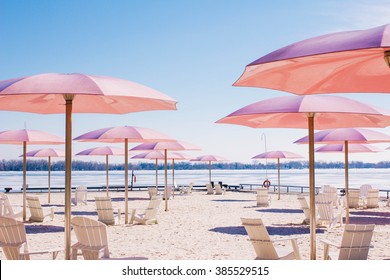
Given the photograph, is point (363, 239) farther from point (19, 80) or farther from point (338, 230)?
point (338, 230)

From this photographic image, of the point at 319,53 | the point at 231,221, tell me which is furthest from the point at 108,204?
the point at 319,53

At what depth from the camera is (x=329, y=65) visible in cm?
465

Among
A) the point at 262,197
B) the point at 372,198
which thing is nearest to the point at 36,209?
the point at 262,197

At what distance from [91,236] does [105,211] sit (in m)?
6.02

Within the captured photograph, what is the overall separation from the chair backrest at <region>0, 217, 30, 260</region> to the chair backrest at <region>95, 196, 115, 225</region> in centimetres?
578

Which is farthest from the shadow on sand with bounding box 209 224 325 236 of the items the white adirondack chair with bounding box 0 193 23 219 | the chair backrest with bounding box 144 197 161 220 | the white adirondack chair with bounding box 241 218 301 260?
the white adirondack chair with bounding box 0 193 23 219

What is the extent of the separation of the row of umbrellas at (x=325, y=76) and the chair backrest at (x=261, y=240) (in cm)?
61

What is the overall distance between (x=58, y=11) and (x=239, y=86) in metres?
3.44

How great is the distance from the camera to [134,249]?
846 cm

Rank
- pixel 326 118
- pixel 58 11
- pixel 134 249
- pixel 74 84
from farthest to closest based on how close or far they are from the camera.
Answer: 1. pixel 134 249
2. pixel 326 118
3. pixel 58 11
4. pixel 74 84

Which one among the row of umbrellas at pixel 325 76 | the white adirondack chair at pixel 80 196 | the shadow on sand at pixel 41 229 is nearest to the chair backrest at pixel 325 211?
the row of umbrellas at pixel 325 76

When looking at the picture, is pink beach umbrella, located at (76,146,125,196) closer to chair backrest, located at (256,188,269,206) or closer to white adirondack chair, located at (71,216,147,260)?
chair backrest, located at (256,188,269,206)

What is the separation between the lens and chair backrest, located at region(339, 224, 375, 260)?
5.90 m

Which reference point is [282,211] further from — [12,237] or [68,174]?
[68,174]
